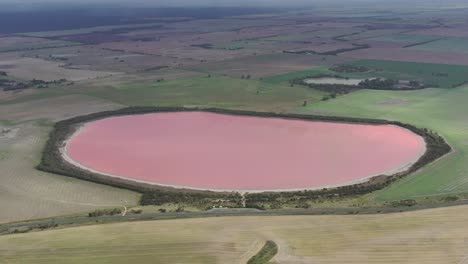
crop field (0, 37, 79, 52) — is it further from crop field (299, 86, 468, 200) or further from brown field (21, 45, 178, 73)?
crop field (299, 86, 468, 200)

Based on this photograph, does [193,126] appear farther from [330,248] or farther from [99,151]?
[330,248]

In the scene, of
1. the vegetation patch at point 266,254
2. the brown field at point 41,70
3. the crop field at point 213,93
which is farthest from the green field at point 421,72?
the vegetation patch at point 266,254

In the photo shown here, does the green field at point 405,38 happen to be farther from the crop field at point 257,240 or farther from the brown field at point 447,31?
the crop field at point 257,240

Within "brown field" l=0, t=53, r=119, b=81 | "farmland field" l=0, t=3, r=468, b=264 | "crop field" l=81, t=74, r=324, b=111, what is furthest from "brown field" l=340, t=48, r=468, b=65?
"brown field" l=0, t=53, r=119, b=81

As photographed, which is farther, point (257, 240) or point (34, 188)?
point (34, 188)

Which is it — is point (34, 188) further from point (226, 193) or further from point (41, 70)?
point (41, 70)

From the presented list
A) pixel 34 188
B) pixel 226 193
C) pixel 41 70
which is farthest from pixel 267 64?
pixel 34 188
